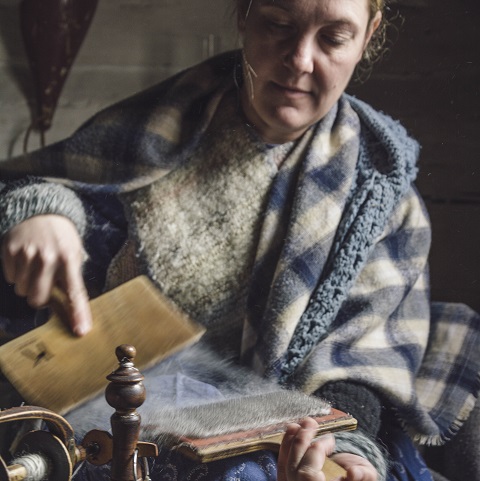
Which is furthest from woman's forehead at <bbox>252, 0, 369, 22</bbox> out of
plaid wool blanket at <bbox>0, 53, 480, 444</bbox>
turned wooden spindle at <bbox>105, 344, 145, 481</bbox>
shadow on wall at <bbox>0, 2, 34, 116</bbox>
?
turned wooden spindle at <bbox>105, 344, 145, 481</bbox>

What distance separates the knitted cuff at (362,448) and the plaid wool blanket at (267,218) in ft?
0.21

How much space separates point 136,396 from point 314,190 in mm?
329

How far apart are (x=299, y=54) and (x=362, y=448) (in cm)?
37

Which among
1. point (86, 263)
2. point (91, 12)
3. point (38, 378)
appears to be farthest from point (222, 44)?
point (38, 378)

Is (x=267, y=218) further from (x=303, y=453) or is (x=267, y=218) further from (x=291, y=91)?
(x=303, y=453)

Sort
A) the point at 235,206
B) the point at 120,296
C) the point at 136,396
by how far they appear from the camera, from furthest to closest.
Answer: the point at 235,206 < the point at 120,296 < the point at 136,396

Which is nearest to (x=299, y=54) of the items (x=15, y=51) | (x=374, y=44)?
(x=374, y=44)

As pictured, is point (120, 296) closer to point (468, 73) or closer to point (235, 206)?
point (235, 206)

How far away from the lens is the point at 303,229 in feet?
2.48

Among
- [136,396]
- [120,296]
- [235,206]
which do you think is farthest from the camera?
[235,206]

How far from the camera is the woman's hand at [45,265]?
2.10ft

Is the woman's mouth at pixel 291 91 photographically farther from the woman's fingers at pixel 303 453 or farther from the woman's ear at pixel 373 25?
the woman's fingers at pixel 303 453

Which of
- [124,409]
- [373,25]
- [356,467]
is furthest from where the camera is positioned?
[373,25]

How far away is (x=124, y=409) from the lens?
53cm
